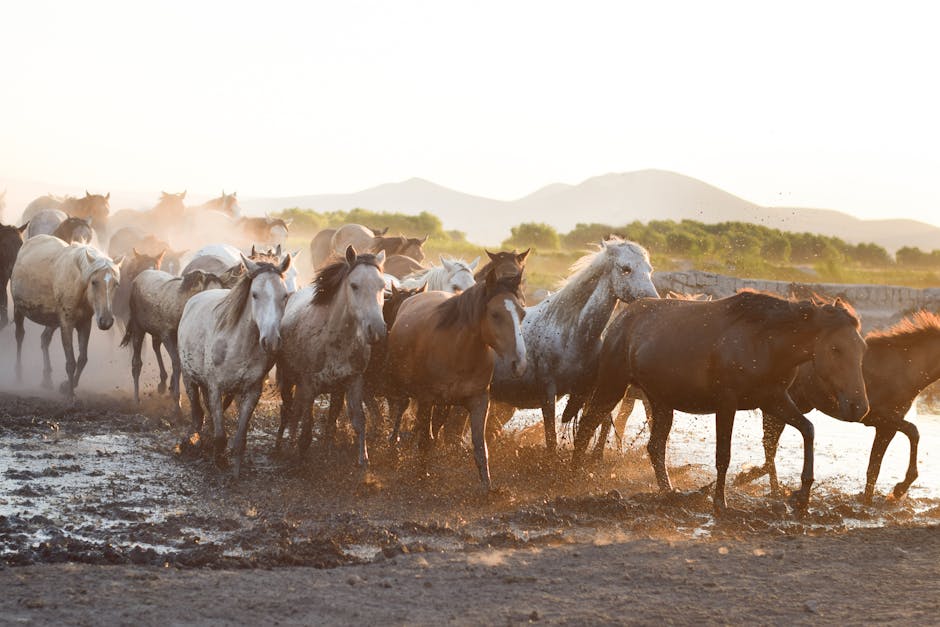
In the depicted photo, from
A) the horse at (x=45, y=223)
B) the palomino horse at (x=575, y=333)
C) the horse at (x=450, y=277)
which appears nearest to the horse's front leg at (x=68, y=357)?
the horse at (x=450, y=277)

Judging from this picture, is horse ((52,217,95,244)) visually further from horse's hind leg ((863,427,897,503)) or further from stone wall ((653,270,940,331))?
stone wall ((653,270,940,331))

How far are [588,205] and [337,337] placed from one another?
150 metres

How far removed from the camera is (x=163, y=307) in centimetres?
1129

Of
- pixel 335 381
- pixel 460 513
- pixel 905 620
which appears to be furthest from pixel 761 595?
pixel 335 381

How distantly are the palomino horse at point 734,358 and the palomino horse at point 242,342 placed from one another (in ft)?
10.0

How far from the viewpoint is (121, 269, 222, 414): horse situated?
10992 millimetres

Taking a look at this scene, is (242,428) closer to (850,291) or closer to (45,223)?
(45,223)

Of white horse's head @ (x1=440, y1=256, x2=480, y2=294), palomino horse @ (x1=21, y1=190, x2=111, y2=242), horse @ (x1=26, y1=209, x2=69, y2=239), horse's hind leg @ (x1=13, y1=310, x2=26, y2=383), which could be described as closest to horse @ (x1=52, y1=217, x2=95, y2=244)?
horse @ (x1=26, y1=209, x2=69, y2=239)

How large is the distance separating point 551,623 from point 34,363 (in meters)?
12.5

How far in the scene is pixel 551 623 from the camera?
16.2 ft

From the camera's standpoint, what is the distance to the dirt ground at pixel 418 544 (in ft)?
16.8

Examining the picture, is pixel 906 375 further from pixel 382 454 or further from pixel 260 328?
pixel 260 328

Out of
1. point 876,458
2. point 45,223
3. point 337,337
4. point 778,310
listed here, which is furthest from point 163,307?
point 876,458


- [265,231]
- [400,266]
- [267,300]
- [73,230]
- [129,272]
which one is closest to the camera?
[267,300]
